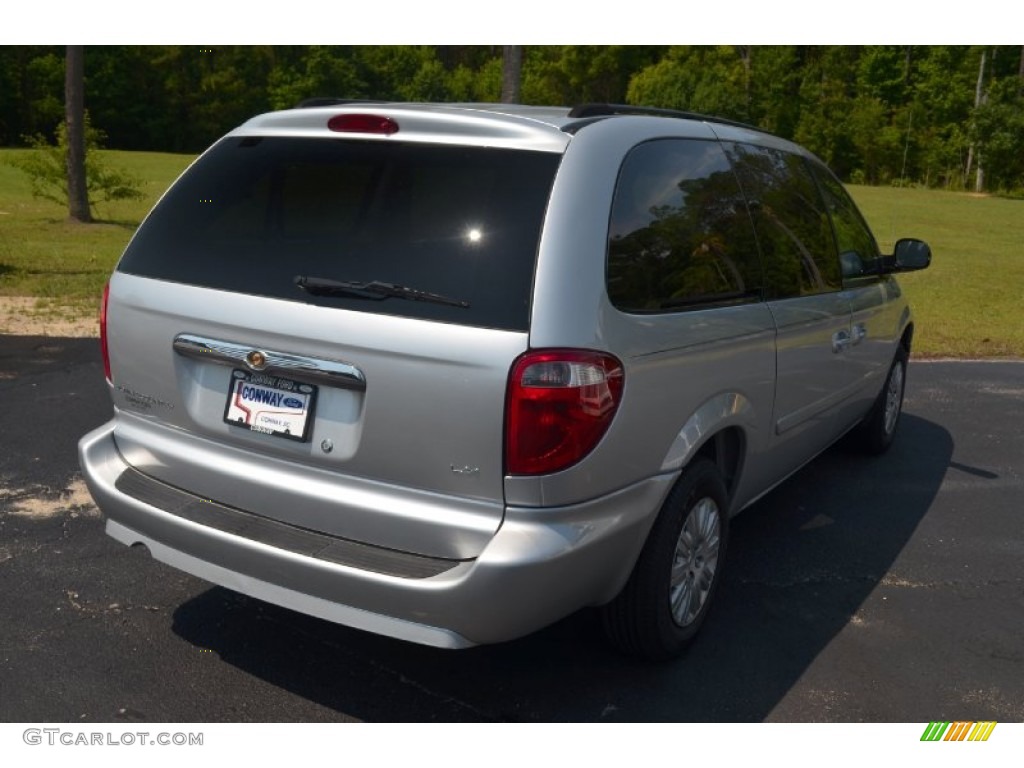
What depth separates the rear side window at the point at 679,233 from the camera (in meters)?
3.21

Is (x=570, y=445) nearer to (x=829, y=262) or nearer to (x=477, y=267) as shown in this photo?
(x=477, y=267)

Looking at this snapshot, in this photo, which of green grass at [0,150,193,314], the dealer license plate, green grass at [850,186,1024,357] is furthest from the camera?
green grass at [0,150,193,314]

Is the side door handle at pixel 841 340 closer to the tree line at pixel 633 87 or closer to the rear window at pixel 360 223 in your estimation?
the rear window at pixel 360 223

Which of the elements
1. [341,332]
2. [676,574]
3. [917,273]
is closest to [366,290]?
[341,332]

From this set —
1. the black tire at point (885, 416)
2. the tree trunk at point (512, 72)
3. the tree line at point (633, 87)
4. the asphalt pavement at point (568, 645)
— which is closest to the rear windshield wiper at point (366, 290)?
the asphalt pavement at point (568, 645)

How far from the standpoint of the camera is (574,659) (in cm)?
371

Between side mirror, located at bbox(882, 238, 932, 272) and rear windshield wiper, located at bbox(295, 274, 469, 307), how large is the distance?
3.51 metres

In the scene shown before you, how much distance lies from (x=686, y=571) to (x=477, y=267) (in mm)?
1480

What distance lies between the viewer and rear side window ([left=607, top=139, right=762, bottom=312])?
3211mm

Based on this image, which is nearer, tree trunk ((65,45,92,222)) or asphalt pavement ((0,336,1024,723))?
asphalt pavement ((0,336,1024,723))

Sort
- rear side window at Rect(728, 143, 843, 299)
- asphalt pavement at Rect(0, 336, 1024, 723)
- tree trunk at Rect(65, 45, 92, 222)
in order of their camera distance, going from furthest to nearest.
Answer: tree trunk at Rect(65, 45, 92, 222) → rear side window at Rect(728, 143, 843, 299) → asphalt pavement at Rect(0, 336, 1024, 723)

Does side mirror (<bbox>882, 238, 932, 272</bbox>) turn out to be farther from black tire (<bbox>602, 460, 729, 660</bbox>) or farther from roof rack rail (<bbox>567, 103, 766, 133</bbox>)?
black tire (<bbox>602, 460, 729, 660</bbox>)

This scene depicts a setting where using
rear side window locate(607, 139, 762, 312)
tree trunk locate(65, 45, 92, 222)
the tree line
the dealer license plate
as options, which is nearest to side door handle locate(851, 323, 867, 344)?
rear side window locate(607, 139, 762, 312)

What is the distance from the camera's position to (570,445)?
2.88 m
